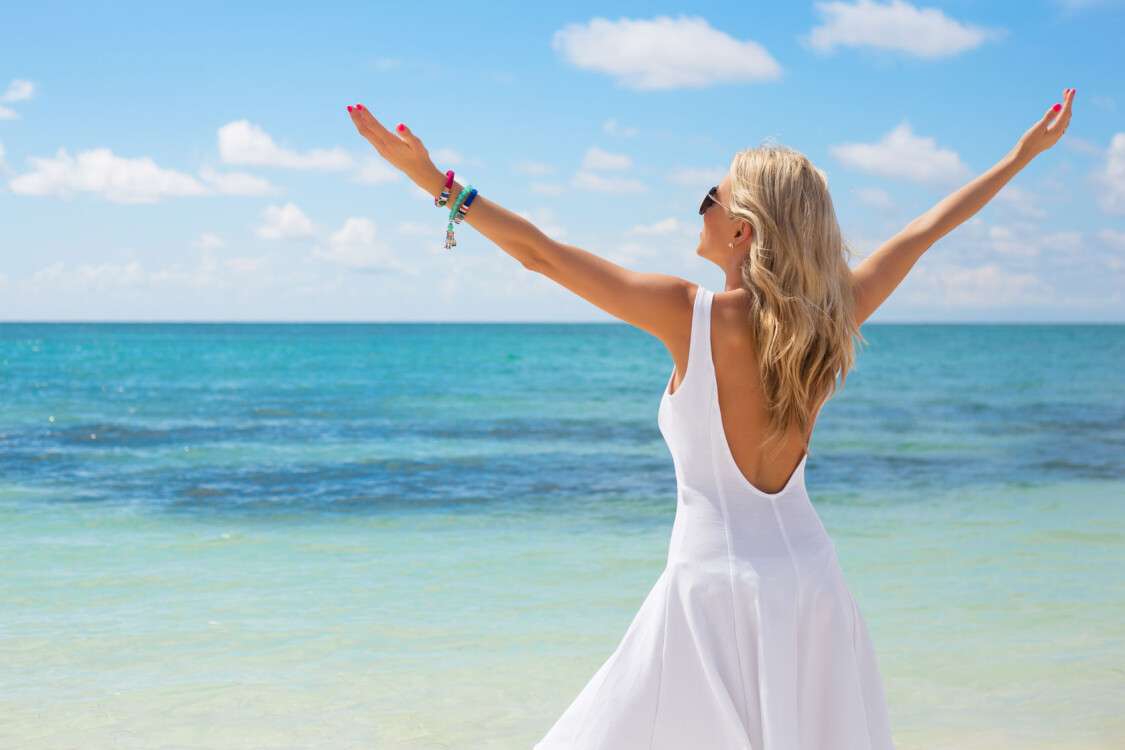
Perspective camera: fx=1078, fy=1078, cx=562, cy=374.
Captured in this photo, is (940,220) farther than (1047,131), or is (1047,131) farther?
(1047,131)

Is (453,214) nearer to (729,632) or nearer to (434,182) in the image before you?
(434,182)

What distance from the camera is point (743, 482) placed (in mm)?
2396

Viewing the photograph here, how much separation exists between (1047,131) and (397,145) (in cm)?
196

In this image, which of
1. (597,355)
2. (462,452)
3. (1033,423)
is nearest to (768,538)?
(462,452)

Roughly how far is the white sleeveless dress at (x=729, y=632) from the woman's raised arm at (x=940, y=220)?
1.72 ft

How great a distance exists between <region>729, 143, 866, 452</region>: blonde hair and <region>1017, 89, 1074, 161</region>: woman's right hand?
3.45 feet

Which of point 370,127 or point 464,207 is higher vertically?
point 370,127

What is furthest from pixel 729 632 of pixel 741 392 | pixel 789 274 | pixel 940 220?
pixel 940 220

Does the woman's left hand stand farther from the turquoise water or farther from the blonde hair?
the turquoise water

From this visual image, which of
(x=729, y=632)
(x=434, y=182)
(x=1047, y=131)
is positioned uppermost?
(x=1047, y=131)

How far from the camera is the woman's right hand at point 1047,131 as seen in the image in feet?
10.1

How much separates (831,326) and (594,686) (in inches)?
38.7

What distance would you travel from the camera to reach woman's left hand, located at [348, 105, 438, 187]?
224cm

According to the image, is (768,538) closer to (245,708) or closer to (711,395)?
(711,395)
